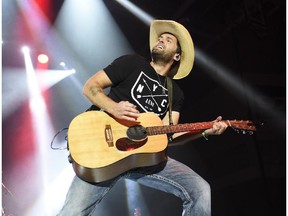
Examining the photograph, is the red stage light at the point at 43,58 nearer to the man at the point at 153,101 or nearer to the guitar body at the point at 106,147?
the man at the point at 153,101

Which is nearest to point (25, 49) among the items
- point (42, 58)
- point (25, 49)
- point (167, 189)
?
point (25, 49)

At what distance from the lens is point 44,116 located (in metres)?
8.45

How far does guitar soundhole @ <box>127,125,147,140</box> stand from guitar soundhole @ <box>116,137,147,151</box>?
0.10 ft

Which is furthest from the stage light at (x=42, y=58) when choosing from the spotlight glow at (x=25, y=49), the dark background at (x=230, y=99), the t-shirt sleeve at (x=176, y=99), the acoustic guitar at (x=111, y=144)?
the acoustic guitar at (x=111, y=144)

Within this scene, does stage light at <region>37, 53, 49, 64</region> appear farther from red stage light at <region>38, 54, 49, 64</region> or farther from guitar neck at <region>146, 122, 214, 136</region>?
guitar neck at <region>146, 122, 214, 136</region>

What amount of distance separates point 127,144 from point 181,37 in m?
1.37

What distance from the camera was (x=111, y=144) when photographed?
8.18ft

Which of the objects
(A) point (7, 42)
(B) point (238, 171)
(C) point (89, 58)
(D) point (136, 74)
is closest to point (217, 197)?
(B) point (238, 171)

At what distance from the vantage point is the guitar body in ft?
7.76

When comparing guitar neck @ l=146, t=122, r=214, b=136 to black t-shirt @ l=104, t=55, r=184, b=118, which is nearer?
guitar neck @ l=146, t=122, r=214, b=136

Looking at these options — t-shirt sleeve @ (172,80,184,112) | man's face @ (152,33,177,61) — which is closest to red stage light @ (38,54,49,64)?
man's face @ (152,33,177,61)

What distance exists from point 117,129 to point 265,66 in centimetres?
565

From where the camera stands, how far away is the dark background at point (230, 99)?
21.9ft

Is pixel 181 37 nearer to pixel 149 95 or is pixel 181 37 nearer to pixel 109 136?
pixel 149 95
